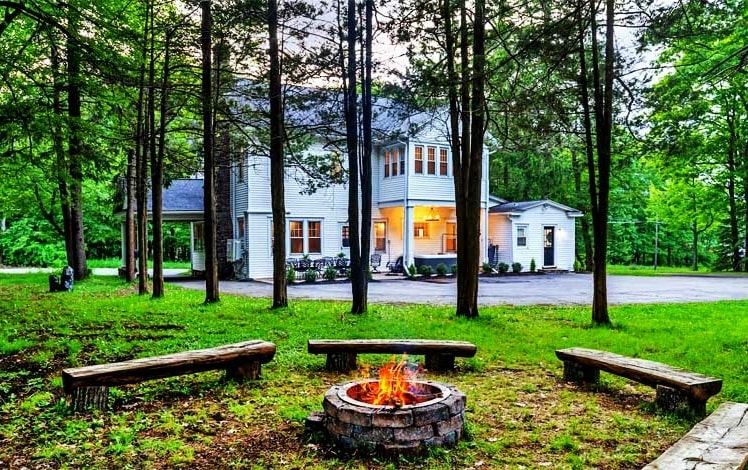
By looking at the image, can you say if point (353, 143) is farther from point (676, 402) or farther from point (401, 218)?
point (401, 218)

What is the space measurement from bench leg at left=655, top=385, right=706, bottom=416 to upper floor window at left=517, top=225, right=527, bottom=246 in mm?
21463

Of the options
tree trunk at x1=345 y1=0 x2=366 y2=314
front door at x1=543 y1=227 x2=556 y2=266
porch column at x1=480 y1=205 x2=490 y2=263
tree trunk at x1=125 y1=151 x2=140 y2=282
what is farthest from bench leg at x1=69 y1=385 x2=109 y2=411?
front door at x1=543 y1=227 x2=556 y2=266

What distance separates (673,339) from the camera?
25.4 ft

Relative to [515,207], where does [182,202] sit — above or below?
above

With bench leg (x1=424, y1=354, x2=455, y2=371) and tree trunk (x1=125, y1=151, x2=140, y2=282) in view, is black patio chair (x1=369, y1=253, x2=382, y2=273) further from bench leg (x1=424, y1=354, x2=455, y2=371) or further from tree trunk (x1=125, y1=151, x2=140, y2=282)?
bench leg (x1=424, y1=354, x2=455, y2=371)

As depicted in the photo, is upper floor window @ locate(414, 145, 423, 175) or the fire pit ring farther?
upper floor window @ locate(414, 145, 423, 175)

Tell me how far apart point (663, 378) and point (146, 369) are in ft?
14.6

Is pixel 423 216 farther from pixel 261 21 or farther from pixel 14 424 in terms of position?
pixel 14 424

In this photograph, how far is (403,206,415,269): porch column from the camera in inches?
883

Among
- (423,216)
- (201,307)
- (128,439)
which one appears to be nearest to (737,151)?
(423,216)

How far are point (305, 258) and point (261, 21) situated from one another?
12.1m

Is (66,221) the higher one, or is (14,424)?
(66,221)

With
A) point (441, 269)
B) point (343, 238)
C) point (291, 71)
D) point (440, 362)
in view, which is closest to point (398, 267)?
point (441, 269)

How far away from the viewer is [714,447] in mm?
3164
